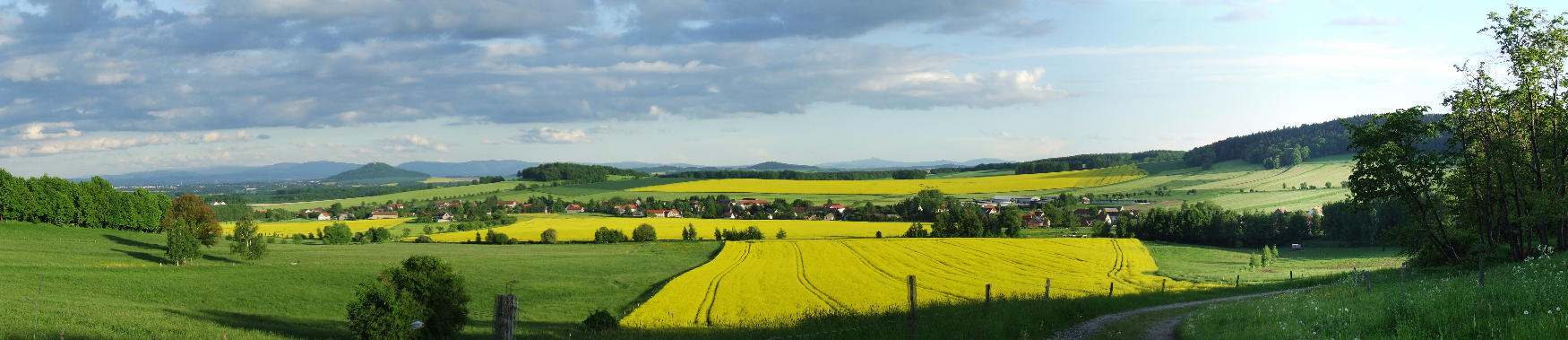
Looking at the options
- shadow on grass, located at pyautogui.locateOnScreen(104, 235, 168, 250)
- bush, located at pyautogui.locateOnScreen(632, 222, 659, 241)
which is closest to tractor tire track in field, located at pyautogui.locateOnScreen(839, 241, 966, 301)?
bush, located at pyautogui.locateOnScreen(632, 222, 659, 241)

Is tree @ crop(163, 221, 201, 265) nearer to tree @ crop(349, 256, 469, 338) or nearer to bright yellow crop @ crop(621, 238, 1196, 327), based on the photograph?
bright yellow crop @ crop(621, 238, 1196, 327)

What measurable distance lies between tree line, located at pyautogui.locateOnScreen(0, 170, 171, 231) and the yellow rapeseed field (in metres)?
29.9

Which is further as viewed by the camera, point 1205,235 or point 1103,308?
point 1205,235

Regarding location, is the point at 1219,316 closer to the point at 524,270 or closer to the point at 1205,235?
the point at 524,270

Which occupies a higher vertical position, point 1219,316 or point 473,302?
point 1219,316

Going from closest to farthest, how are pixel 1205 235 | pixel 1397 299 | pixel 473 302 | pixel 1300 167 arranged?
pixel 1397 299 → pixel 473 302 → pixel 1205 235 → pixel 1300 167

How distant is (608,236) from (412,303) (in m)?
64.7

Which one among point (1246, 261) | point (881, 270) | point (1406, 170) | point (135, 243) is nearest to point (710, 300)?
point (881, 270)

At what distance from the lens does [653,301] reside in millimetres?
37938

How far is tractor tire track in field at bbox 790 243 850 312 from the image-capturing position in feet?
116

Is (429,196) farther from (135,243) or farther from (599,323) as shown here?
(599,323)

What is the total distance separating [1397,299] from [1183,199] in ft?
383

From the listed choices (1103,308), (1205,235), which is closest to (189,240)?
(1103,308)

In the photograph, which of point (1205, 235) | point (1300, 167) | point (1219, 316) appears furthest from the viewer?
point (1300, 167)
